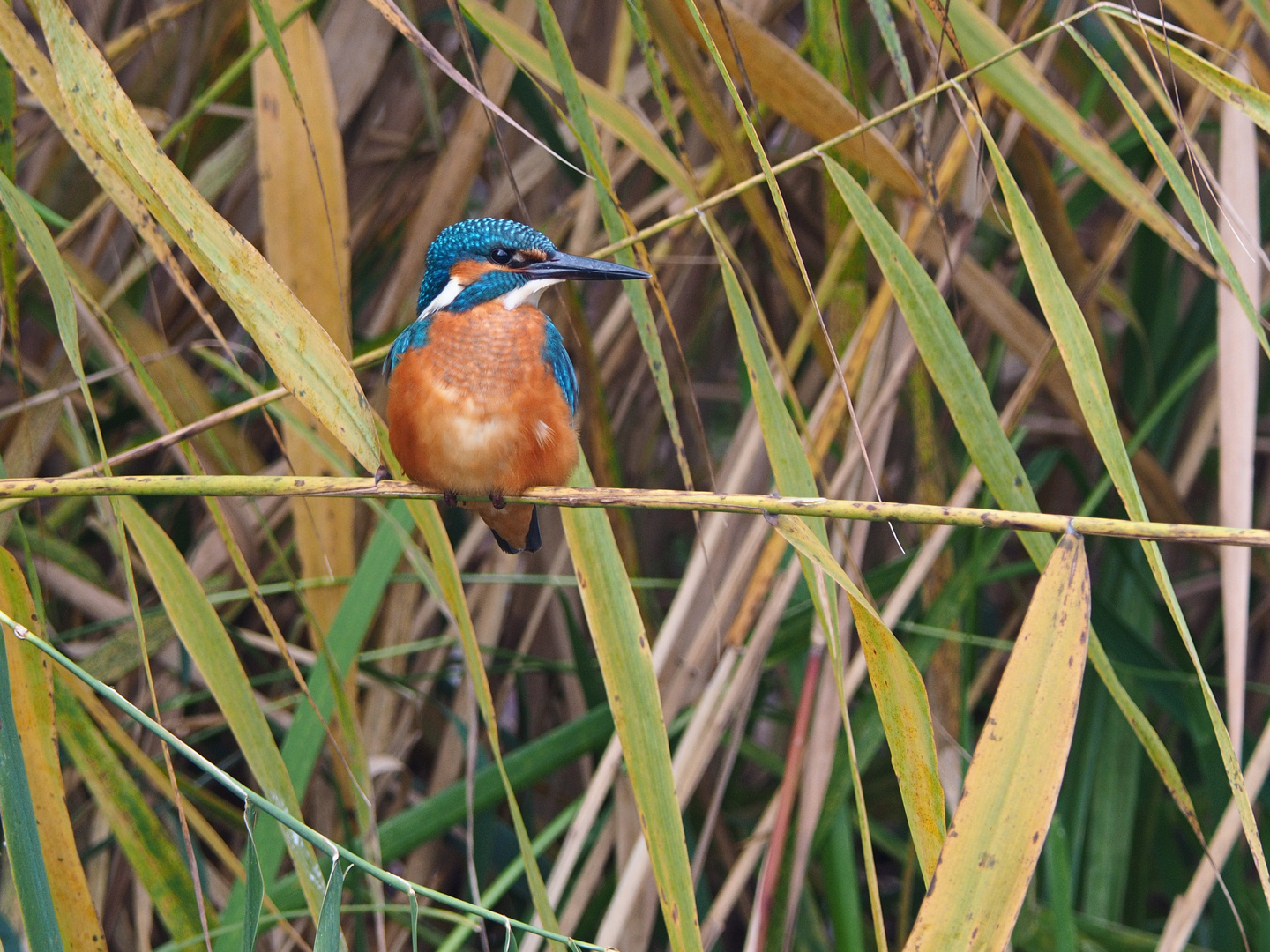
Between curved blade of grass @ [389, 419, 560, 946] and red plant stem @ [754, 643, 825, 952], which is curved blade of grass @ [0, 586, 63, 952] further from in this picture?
red plant stem @ [754, 643, 825, 952]

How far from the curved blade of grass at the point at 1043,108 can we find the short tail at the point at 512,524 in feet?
2.15

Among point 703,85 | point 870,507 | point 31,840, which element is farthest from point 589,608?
point 703,85

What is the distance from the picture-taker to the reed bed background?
2.57ft

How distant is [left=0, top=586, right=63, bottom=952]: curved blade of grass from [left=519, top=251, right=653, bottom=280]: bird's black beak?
589 mm

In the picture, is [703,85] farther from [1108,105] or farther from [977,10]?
[1108,105]

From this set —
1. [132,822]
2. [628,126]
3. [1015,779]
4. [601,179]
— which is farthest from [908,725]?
[132,822]

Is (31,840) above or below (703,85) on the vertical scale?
below

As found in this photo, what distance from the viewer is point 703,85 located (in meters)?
1.18

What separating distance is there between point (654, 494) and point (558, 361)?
0.57 metres

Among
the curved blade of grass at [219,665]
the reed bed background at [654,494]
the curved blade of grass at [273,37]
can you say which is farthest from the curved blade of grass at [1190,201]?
the curved blade of grass at [219,665]

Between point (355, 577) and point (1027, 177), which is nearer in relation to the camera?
point (355, 577)

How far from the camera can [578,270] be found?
1.12 meters

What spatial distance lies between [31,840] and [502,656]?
1.13 metres

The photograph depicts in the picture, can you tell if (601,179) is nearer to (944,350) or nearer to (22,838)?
(944,350)
